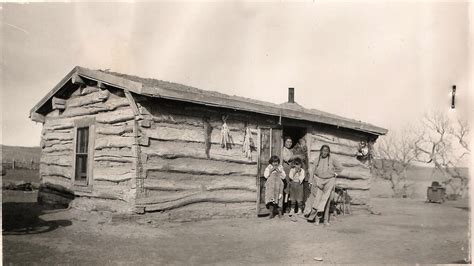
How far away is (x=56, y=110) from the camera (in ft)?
39.6

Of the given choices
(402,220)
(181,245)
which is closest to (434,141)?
(402,220)

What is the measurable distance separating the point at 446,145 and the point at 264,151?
18620 millimetres

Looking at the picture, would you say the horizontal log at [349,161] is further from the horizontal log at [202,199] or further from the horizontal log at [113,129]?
the horizontal log at [113,129]

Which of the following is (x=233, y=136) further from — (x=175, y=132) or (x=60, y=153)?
(x=60, y=153)

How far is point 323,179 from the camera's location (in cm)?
984

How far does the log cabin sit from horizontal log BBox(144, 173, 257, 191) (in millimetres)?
22

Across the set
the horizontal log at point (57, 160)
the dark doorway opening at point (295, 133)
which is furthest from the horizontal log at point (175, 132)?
the horizontal log at point (57, 160)

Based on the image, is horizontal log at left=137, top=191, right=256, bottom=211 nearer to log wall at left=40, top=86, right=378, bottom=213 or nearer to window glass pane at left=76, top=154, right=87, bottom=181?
log wall at left=40, top=86, right=378, bottom=213

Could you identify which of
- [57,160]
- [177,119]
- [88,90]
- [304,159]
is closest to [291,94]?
[304,159]

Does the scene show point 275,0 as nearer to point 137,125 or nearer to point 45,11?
point 137,125

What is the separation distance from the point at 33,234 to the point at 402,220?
8.75m

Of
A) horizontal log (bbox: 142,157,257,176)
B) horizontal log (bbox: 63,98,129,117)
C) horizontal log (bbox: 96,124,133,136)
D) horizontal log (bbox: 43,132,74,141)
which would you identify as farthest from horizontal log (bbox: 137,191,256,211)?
horizontal log (bbox: 43,132,74,141)

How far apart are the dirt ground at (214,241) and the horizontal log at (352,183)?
2421 millimetres

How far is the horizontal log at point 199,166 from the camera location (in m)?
8.95
